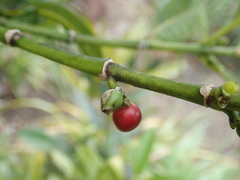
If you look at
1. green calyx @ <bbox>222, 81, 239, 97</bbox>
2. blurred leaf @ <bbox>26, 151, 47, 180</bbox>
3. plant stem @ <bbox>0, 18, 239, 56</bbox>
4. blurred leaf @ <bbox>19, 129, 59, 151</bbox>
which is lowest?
green calyx @ <bbox>222, 81, 239, 97</bbox>

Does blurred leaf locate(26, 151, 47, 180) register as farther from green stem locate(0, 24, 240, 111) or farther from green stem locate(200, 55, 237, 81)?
green stem locate(0, 24, 240, 111)

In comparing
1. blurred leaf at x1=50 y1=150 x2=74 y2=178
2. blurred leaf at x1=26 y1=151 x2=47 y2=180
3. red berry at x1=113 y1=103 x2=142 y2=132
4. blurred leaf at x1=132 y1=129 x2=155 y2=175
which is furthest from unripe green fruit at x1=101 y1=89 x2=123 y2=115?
blurred leaf at x1=50 y1=150 x2=74 y2=178

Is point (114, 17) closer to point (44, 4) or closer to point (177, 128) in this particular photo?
point (177, 128)

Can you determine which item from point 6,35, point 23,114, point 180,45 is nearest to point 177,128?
point 23,114

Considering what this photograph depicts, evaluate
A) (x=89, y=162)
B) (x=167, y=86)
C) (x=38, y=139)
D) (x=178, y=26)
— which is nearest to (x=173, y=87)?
(x=167, y=86)

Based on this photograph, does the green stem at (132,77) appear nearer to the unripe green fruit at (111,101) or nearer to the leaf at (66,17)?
the unripe green fruit at (111,101)

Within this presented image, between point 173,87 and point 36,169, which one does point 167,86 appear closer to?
point 173,87

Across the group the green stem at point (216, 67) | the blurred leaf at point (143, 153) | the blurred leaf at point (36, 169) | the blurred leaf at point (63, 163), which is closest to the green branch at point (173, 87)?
the green stem at point (216, 67)
